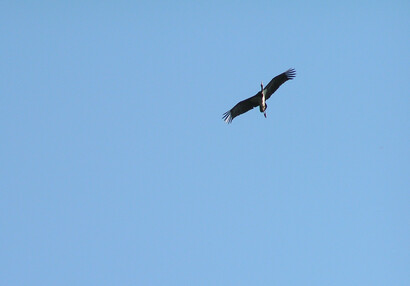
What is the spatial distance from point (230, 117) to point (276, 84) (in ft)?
8.85

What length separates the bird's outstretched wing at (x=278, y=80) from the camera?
48500 millimetres

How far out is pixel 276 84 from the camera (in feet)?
160

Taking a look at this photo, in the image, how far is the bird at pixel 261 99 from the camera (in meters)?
48.5

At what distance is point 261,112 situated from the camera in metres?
49.0

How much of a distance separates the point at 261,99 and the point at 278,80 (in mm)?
1179

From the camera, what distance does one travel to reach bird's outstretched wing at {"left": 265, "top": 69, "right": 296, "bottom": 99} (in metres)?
48.5

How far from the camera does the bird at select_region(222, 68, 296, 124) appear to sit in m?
48.5

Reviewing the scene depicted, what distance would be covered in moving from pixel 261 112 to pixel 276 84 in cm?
146

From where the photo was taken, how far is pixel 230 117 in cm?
4962

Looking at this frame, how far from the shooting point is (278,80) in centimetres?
4866

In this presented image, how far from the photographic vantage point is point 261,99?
48938mm
